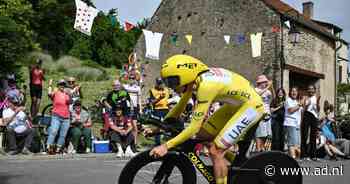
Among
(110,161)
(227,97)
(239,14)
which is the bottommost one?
(110,161)

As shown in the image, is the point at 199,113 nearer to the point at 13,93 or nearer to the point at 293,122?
the point at 293,122

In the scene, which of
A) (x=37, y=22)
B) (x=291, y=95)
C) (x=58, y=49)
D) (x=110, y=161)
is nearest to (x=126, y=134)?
(x=110, y=161)

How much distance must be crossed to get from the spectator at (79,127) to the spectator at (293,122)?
513 cm

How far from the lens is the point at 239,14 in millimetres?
34250

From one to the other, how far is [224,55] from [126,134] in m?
22.1

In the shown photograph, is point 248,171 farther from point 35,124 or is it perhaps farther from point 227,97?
point 35,124

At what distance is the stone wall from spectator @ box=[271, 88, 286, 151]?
1865 cm

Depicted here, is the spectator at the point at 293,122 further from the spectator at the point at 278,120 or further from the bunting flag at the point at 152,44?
the bunting flag at the point at 152,44

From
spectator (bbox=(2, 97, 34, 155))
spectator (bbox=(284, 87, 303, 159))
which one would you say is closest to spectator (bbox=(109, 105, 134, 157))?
spectator (bbox=(2, 97, 34, 155))

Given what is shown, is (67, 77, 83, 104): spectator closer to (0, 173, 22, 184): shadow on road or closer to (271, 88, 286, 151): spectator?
(271, 88, 286, 151): spectator

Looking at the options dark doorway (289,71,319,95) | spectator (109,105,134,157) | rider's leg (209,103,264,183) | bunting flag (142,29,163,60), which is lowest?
spectator (109,105,134,157)

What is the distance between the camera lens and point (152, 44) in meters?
26.3

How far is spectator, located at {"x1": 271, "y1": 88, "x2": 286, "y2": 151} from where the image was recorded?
13.5 meters

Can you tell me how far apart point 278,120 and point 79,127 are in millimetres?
5151
